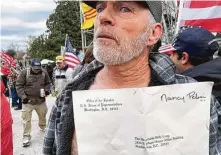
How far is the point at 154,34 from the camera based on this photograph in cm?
164

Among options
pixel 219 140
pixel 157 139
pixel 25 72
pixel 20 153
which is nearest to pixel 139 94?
pixel 157 139

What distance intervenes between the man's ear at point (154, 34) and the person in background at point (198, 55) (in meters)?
0.63

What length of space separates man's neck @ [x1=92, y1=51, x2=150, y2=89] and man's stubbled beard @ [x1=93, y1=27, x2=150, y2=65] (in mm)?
54

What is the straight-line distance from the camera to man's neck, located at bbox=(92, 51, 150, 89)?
1.62m

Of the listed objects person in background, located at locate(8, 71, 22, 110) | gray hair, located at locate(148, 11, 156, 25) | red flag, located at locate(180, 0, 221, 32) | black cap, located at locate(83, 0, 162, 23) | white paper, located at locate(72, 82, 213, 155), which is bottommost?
person in background, located at locate(8, 71, 22, 110)

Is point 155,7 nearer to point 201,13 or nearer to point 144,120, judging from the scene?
point 144,120

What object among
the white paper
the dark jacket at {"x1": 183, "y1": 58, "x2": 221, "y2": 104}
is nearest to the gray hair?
the white paper

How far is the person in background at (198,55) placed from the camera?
2223 mm

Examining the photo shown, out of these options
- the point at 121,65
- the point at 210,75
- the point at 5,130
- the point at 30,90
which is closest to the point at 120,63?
the point at 121,65

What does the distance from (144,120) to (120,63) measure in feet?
1.00

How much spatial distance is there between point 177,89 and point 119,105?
0.69ft

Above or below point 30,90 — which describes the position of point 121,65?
above

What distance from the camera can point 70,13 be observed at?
33.4 m

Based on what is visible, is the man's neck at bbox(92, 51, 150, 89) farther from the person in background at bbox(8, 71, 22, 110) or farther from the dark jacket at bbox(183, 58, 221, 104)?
the person in background at bbox(8, 71, 22, 110)
